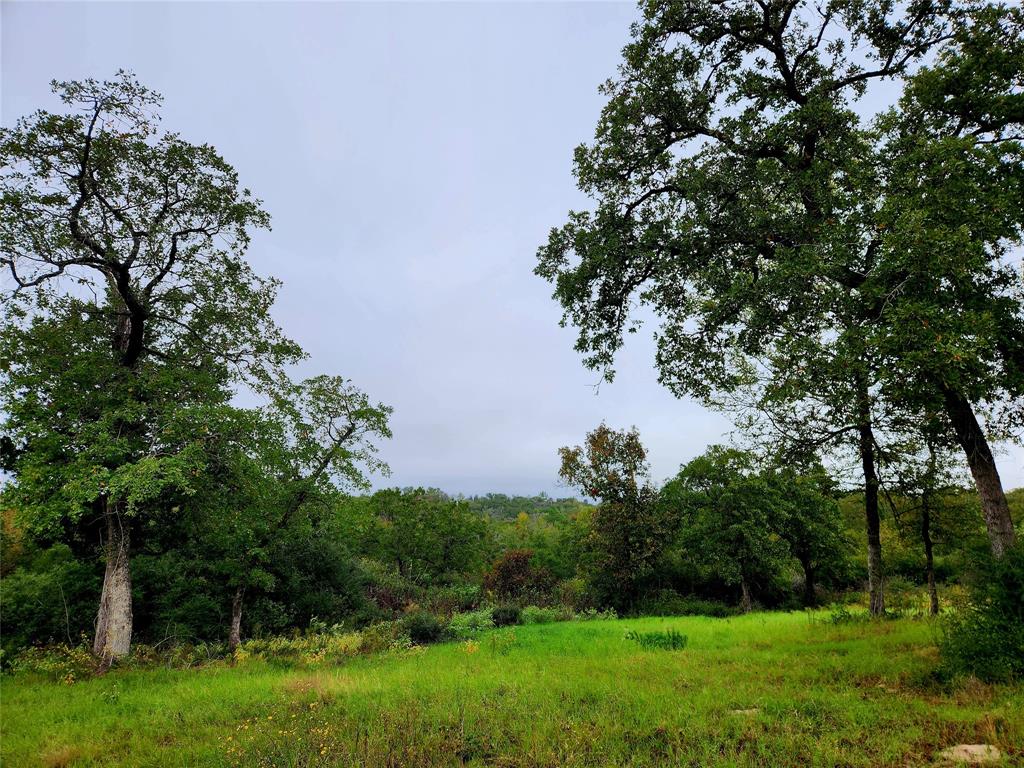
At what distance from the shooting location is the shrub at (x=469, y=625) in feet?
63.8

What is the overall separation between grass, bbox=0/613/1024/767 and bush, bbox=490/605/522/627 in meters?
15.4

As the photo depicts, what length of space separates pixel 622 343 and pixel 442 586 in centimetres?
3210

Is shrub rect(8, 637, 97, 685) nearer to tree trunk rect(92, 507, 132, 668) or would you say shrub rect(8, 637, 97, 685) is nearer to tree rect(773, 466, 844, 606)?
tree trunk rect(92, 507, 132, 668)

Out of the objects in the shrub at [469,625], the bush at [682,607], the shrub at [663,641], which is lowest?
the bush at [682,607]

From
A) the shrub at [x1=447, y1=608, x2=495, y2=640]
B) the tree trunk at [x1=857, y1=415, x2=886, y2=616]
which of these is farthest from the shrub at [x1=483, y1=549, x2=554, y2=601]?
the tree trunk at [x1=857, y1=415, x2=886, y2=616]

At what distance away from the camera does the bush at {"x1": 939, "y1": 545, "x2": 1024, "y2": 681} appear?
267 inches

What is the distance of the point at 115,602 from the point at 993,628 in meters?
20.7

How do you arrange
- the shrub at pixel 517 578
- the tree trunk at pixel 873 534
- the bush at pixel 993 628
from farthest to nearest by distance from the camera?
the shrub at pixel 517 578 < the tree trunk at pixel 873 534 < the bush at pixel 993 628

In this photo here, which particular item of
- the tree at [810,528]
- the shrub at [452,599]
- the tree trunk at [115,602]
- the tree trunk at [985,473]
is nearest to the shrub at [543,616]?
the shrub at [452,599]

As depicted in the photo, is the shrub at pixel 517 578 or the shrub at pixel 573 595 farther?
the shrub at pixel 517 578

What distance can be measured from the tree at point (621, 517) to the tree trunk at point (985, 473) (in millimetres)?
22983

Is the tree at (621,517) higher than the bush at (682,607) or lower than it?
higher

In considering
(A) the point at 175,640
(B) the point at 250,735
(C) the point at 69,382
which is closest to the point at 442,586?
(A) the point at 175,640

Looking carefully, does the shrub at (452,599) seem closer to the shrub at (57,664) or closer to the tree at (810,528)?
the shrub at (57,664)
